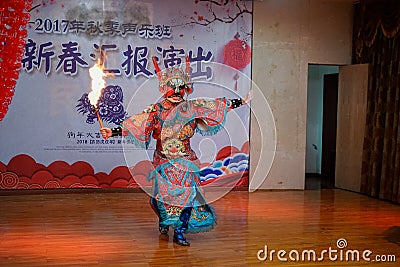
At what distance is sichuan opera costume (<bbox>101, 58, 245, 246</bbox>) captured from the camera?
4.70 meters

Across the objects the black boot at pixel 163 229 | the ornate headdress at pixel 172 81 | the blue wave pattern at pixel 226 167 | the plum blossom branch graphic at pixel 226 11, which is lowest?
the black boot at pixel 163 229

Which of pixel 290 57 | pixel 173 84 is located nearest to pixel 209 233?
pixel 173 84

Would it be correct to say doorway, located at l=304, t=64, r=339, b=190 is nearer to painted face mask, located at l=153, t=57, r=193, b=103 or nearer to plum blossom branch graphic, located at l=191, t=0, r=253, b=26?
plum blossom branch graphic, located at l=191, t=0, r=253, b=26

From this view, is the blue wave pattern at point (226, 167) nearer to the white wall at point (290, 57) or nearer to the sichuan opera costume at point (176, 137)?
the white wall at point (290, 57)

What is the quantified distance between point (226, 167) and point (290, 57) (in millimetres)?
1739

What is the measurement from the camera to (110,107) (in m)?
7.25

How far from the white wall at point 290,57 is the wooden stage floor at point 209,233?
2.36 feet

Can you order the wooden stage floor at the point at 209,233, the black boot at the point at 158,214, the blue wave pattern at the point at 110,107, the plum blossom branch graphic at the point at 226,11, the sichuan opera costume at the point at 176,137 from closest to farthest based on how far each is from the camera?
the wooden stage floor at the point at 209,233
the sichuan opera costume at the point at 176,137
the black boot at the point at 158,214
the blue wave pattern at the point at 110,107
the plum blossom branch graphic at the point at 226,11

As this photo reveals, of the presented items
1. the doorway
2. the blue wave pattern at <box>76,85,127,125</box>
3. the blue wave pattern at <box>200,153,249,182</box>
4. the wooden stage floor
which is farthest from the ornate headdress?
the doorway

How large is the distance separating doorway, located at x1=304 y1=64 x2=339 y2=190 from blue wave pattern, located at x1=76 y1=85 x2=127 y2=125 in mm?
3312

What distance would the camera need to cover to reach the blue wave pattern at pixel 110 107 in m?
7.19

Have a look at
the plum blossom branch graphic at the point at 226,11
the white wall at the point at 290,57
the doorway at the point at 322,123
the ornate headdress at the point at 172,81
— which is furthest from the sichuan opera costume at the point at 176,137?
the doorway at the point at 322,123

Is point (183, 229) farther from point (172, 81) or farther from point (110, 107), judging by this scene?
point (110, 107)

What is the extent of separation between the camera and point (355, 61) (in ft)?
25.8
